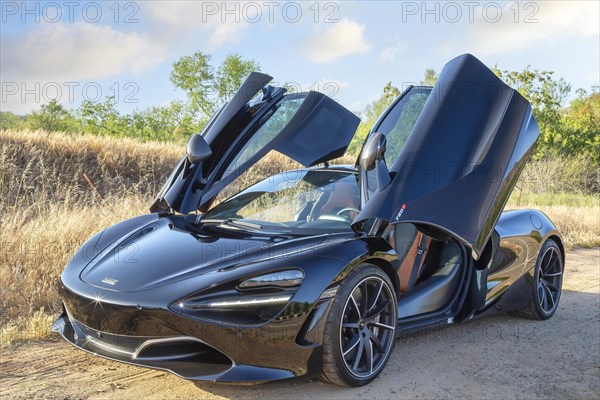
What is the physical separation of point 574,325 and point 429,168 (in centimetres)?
232

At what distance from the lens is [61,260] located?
19.3ft

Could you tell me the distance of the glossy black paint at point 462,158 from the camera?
12.0 ft

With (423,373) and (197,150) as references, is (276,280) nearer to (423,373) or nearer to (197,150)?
(423,373)

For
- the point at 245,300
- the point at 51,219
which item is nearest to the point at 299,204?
the point at 245,300

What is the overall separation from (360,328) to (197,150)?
1.85 metres

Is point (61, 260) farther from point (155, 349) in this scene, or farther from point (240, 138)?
point (155, 349)

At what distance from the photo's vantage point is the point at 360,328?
11.4ft

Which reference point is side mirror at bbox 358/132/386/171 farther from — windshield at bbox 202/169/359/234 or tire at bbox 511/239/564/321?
tire at bbox 511/239/564/321

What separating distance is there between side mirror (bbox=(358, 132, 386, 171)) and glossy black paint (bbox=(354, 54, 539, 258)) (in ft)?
0.53

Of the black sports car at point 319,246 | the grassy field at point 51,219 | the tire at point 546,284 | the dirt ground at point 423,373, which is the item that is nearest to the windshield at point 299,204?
the black sports car at point 319,246

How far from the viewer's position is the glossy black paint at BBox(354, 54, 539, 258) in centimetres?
365

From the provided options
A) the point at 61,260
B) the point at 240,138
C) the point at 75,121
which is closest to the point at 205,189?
the point at 240,138

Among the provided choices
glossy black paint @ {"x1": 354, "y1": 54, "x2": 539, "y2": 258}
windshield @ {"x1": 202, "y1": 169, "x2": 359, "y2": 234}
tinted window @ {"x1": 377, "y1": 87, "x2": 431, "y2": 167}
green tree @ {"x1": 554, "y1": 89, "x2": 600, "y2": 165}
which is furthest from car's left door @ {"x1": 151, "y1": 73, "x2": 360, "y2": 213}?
green tree @ {"x1": 554, "y1": 89, "x2": 600, "y2": 165}

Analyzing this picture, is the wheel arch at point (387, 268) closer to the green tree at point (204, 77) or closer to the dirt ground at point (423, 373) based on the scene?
the dirt ground at point (423, 373)
